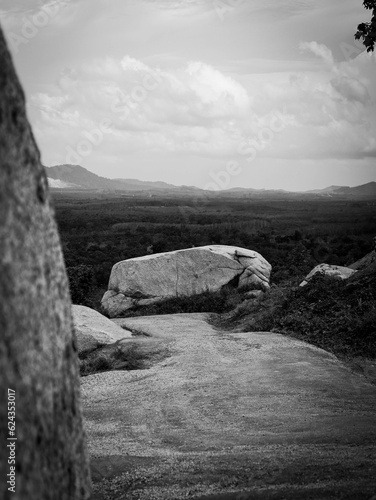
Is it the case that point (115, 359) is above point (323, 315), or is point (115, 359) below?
below

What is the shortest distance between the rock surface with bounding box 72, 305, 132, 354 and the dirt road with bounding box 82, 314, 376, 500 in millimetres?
1905

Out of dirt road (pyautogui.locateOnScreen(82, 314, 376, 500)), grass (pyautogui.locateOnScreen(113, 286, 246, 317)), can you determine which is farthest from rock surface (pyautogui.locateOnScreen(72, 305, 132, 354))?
grass (pyautogui.locateOnScreen(113, 286, 246, 317))

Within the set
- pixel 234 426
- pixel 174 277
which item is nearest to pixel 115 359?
pixel 234 426

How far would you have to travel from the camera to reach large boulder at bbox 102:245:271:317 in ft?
67.7

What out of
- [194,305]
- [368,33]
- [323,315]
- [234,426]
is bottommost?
[194,305]

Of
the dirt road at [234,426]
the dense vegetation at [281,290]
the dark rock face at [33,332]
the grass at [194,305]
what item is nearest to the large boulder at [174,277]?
the grass at [194,305]

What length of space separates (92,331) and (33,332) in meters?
11.1

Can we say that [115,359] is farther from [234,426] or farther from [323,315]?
[323,315]

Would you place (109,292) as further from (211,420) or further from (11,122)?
(11,122)

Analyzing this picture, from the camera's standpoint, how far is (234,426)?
7973 millimetres

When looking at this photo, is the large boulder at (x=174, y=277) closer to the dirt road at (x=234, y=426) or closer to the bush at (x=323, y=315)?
the bush at (x=323, y=315)

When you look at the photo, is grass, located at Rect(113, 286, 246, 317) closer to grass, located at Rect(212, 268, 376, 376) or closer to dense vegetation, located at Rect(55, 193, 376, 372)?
dense vegetation, located at Rect(55, 193, 376, 372)

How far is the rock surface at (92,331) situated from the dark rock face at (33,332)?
10.1 m

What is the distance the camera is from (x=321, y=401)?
8781 mm
